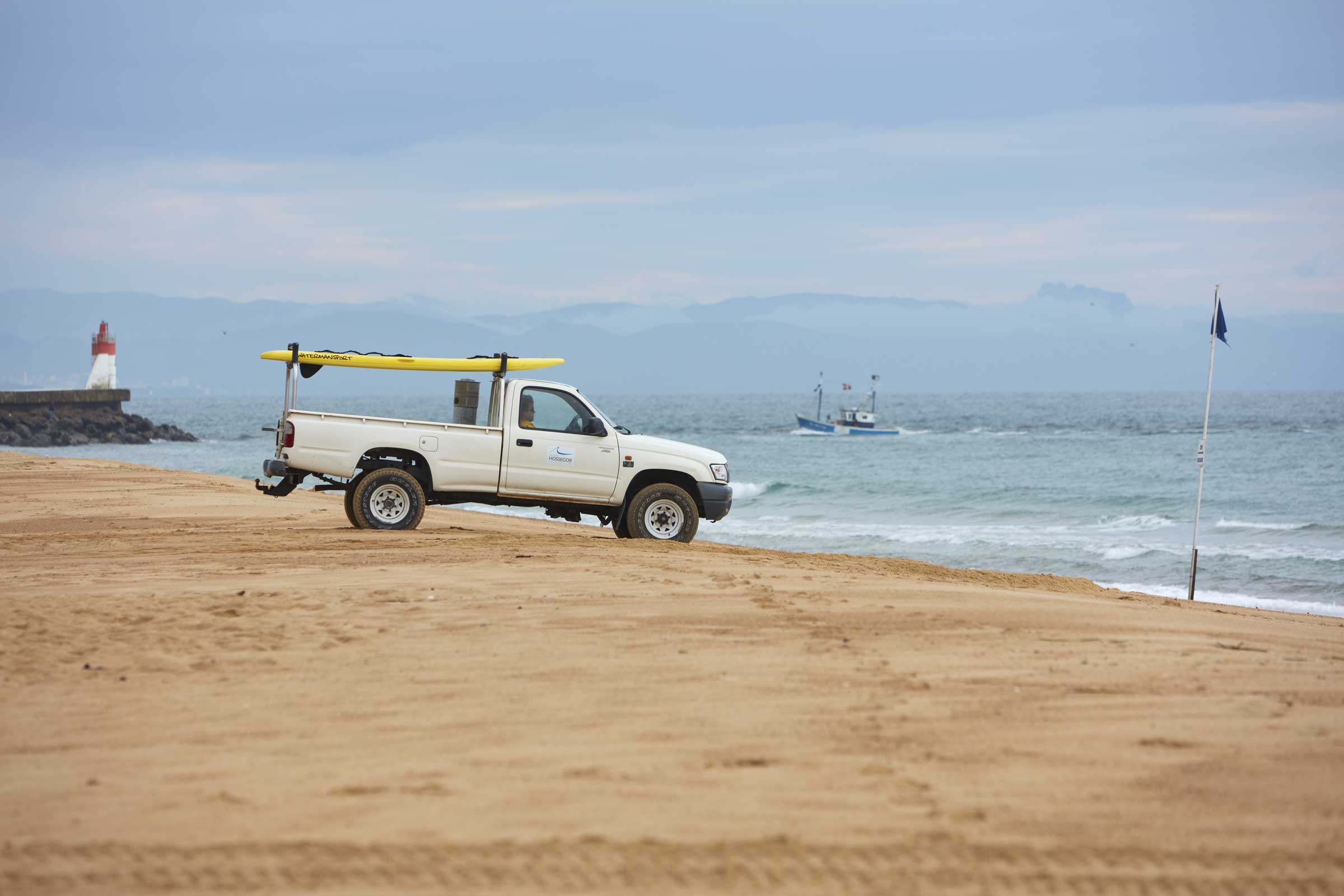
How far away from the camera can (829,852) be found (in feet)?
14.4

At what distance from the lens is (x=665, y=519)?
13.4 m

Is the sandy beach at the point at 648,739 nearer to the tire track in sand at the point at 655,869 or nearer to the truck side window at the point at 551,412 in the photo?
the tire track in sand at the point at 655,869

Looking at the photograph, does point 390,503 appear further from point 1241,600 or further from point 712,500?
point 1241,600

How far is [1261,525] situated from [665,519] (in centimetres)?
1798

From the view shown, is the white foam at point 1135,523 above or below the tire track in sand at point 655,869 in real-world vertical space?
above

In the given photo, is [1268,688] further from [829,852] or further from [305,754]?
[305,754]

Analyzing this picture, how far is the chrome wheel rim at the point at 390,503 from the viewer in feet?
43.4

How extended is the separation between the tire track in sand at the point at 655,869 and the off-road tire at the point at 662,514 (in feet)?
29.1

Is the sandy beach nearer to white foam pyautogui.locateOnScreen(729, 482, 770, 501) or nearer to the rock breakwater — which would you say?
white foam pyautogui.locateOnScreen(729, 482, 770, 501)

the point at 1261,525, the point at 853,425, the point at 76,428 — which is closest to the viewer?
the point at 1261,525

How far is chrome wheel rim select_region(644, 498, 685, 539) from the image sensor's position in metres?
13.4

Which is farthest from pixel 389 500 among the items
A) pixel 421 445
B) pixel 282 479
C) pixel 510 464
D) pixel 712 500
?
pixel 712 500

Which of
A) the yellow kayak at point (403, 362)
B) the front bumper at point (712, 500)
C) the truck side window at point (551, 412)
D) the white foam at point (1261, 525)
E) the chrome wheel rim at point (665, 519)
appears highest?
the yellow kayak at point (403, 362)

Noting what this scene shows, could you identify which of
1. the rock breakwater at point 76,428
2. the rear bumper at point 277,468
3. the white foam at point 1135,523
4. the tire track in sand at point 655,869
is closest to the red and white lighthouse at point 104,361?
the rock breakwater at point 76,428
